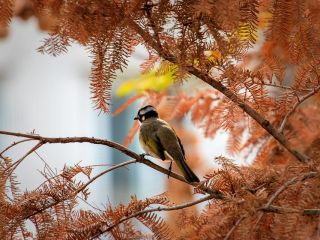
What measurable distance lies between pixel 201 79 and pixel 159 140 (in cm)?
107

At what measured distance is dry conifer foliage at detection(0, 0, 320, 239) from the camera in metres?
1.27

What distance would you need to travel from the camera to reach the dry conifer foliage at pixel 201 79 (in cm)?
127

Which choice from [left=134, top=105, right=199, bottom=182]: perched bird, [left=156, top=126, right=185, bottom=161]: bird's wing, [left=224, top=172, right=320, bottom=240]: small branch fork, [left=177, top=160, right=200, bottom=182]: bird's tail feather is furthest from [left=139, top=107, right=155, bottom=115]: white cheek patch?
[left=224, top=172, right=320, bottom=240]: small branch fork

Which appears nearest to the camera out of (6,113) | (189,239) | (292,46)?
(189,239)

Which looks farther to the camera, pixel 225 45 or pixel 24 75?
pixel 24 75

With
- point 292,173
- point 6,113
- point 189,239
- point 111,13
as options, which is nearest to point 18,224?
point 189,239

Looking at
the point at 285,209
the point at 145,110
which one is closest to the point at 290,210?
the point at 285,209

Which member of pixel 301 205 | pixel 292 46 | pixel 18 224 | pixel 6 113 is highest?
pixel 6 113

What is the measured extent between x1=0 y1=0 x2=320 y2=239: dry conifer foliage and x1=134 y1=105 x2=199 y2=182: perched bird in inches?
32.2

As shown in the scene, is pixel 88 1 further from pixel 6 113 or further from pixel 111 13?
pixel 6 113

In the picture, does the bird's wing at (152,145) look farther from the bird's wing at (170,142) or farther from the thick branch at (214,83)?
the thick branch at (214,83)

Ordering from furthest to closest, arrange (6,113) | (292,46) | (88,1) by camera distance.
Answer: (6,113) < (292,46) < (88,1)

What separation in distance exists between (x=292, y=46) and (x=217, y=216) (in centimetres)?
41

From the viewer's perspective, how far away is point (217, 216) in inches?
54.8
